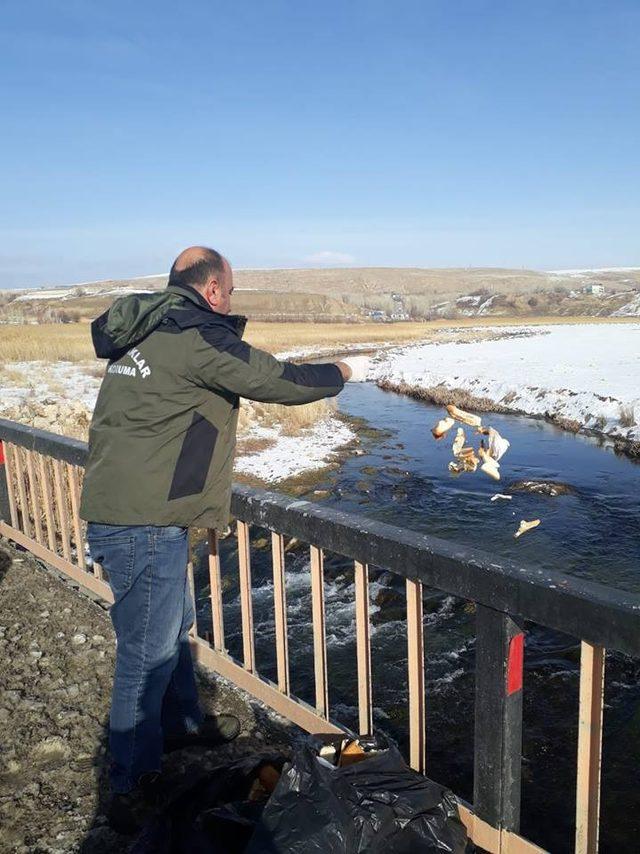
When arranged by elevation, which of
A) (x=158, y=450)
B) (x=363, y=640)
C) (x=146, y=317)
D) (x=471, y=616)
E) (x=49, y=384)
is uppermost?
(x=146, y=317)

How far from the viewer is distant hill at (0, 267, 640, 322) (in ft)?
258

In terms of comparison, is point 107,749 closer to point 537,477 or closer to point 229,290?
point 229,290

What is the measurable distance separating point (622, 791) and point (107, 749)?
11.6 feet

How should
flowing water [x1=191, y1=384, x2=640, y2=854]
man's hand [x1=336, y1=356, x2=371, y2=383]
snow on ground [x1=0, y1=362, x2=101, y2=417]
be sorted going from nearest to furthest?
man's hand [x1=336, y1=356, x2=371, y2=383] < flowing water [x1=191, y1=384, x2=640, y2=854] < snow on ground [x1=0, y1=362, x2=101, y2=417]

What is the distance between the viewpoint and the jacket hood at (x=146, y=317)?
8.18 ft

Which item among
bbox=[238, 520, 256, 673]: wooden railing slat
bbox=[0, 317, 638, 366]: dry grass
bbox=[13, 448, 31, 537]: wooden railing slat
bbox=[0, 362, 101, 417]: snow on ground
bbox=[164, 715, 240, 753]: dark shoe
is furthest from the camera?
bbox=[0, 317, 638, 366]: dry grass

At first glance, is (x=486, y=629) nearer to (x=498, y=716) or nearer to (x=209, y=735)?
(x=498, y=716)

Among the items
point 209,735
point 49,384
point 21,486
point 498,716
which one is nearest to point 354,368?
point 498,716

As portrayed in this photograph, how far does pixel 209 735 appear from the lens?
3250 mm

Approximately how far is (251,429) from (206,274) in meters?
14.8

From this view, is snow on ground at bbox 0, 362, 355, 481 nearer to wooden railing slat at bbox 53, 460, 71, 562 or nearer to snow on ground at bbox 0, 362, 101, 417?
snow on ground at bbox 0, 362, 101, 417

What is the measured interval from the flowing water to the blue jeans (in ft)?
9.40

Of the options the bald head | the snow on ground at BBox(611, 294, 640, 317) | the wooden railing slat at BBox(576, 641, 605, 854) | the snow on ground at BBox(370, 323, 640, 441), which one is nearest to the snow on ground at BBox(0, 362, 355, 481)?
the snow on ground at BBox(370, 323, 640, 441)

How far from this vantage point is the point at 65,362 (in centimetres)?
2694
